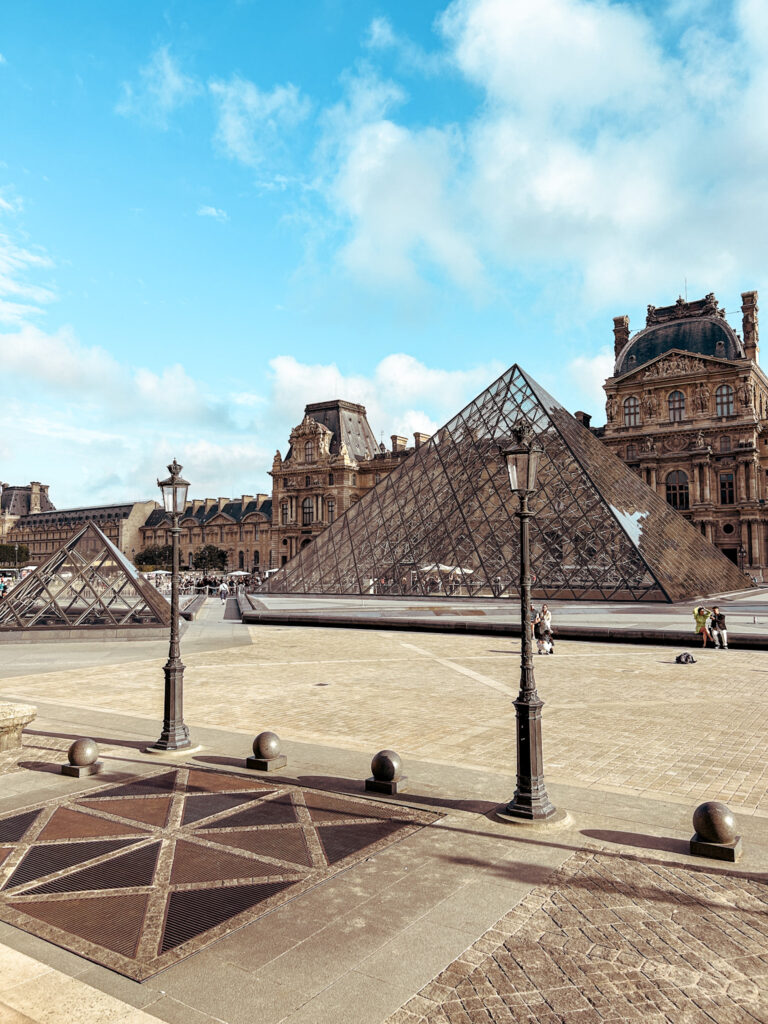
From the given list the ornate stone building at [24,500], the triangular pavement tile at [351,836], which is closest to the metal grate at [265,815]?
the triangular pavement tile at [351,836]

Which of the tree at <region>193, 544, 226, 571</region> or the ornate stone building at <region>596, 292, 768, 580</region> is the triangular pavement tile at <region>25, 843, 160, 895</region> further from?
the tree at <region>193, 544, 226, 571</region>

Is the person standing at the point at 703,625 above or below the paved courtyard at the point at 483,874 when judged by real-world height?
above

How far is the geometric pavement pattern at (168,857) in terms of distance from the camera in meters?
4.09

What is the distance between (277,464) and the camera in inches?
3718

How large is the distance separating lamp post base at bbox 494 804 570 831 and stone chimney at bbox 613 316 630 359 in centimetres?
7382

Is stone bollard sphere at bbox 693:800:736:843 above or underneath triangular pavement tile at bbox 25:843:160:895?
above

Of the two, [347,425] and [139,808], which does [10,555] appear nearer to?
[347,425]

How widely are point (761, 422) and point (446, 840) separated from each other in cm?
6552

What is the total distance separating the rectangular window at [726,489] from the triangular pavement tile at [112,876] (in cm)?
6473

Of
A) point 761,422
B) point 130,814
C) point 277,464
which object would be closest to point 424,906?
point 130,814

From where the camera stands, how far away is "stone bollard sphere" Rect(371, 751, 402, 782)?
6395 mm

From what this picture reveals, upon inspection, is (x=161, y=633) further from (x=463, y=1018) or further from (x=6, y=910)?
(x=463, y=1018)

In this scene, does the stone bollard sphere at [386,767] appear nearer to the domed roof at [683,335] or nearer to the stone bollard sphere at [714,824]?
the stone bollard sphere at [714,824]

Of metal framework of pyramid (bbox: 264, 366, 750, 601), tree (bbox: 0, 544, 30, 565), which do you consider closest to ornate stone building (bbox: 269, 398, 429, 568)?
tree (bbox: 0, 544, 30, 565)
